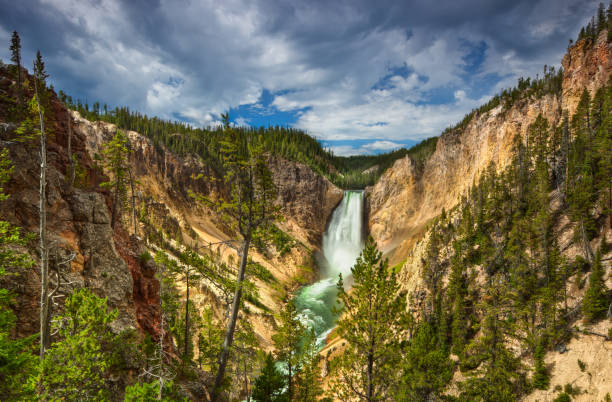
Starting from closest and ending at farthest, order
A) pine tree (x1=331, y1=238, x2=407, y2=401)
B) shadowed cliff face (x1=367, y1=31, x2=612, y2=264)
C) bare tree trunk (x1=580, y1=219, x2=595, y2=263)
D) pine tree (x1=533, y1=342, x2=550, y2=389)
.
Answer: pine tree (x1=331, y1=238, x2=407, y2=401), pine tree (x1=533, y1=342, x2=550, y2=389), bare tree trunk (x1=580, y1=219, x2=595, y2=263), shadowed cliff face (x1=367, y1=31, x2=612, y2=264)

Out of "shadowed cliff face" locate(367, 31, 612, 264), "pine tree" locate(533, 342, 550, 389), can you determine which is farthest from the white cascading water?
"pine tree" locate(533, 342, 550, 389)

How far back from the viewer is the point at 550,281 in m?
29.7

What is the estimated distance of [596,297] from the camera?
2403 cm

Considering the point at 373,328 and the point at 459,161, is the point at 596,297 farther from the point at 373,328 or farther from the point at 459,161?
the point at 459,161

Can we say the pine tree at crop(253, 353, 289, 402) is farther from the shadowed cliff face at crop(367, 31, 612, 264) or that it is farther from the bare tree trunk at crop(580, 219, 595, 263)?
the shadowed cliff face at crop(367, 31, 612, 264)

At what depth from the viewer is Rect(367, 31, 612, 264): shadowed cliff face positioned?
1753 inches

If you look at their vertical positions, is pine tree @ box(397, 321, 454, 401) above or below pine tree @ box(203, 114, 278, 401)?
below

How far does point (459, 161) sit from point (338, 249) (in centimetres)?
4088

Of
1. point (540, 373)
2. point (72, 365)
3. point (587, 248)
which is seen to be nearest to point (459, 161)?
point (587, 248)

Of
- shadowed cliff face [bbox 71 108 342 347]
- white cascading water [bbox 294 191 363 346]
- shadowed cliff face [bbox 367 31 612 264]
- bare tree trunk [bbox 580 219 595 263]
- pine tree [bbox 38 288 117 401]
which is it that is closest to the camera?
pine tree [bbox 38 288 117 401]

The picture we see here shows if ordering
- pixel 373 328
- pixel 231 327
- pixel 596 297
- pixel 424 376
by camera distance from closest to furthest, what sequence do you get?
pixel 231 327
pixel 373 328
pixel 424 376
pixel 596 297

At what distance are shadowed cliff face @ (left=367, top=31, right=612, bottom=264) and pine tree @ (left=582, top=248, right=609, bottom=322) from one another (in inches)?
1092

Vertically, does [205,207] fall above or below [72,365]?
above

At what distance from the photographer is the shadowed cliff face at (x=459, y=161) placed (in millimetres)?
44531
